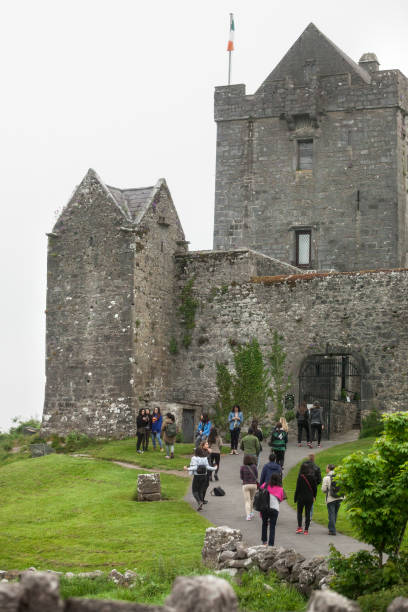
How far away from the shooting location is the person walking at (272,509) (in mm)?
19539

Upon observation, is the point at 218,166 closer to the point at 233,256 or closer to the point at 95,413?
the point at 233,256

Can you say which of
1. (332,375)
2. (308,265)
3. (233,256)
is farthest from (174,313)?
(308,265)

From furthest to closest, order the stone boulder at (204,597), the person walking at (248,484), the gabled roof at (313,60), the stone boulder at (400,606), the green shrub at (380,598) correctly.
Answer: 1. the gabled roof at (313,60)
2. the person walking at (248,484)
3. the green shrub at (380,598)
4. the stone boulder at (400,606)
5. the stone boulder at (204,597)

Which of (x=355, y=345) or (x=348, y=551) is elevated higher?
(x=355, y=345)

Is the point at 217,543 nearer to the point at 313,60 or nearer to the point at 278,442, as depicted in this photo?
the point at 278,442

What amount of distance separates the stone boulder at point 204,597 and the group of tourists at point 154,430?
24.2 metres

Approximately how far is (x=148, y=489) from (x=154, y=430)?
786 cm

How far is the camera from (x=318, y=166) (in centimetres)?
4544

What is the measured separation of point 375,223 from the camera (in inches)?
1747

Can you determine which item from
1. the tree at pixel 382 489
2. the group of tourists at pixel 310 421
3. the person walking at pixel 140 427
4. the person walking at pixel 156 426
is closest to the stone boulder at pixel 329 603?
the tree at pixel 382 489

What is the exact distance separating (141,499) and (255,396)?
11.8 meters

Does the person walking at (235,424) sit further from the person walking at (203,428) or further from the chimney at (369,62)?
the chimney at (369,62)

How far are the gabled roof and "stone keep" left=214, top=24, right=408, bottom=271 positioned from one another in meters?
0.08

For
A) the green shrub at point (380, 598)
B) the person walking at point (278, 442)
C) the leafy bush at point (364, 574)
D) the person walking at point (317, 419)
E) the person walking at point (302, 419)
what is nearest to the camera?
the green shrub at point (380, 598)
